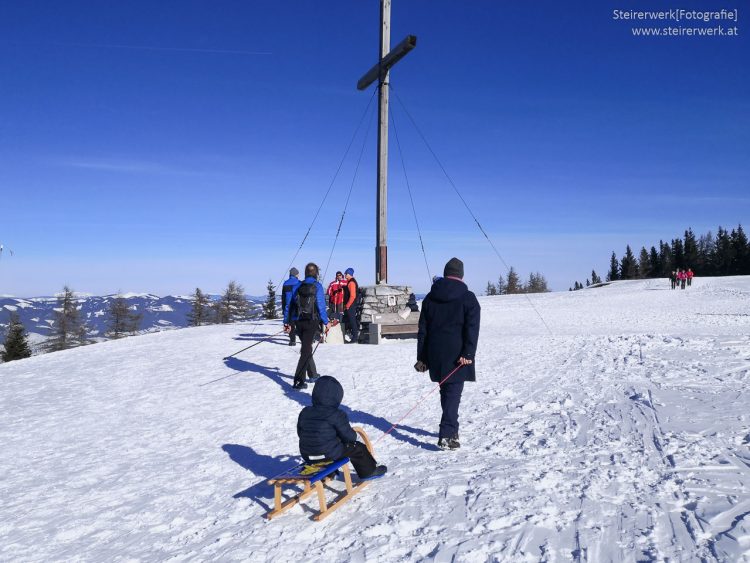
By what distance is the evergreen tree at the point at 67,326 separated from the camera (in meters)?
47.1

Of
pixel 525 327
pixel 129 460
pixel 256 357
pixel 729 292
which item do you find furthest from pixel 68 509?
pixel 729 292

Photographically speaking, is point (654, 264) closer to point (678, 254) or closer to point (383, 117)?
point (678, 254)

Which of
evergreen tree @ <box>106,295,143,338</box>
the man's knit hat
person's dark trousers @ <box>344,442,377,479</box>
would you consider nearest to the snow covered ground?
person's dark trousers @ <box>344,442,377,479</box>

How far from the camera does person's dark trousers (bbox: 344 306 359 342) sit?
14.6 m

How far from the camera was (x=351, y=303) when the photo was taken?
47.0 feet

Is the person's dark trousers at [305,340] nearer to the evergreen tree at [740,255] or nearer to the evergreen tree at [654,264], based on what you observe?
the evergreen tree at [740,255]

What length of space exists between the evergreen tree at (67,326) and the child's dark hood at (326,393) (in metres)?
50.6

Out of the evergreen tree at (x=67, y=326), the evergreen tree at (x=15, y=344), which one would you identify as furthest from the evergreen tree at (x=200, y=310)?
the evergreen tree at (x=15, y=344)

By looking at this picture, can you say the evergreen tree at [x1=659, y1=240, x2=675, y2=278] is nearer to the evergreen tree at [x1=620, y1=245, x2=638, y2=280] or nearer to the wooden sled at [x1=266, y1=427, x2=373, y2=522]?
the evergreen tree at [x1=620, y1=245, x2=638, y2=280]

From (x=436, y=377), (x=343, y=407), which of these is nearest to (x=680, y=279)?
(x=343, y=407)

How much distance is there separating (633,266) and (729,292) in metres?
65.5

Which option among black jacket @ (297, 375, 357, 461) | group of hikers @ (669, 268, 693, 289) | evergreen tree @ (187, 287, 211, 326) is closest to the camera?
black jacket @ (297, 375, 357, 461)

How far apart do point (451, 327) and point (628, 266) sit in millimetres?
103737

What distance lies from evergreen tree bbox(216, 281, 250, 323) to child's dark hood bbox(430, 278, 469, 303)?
176 ft
